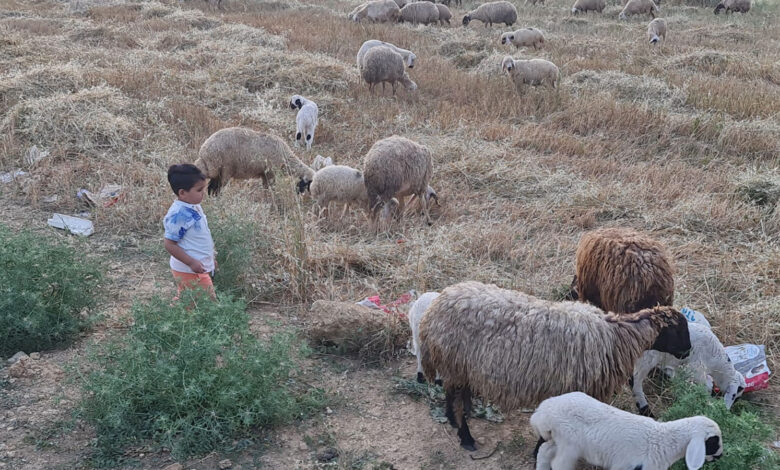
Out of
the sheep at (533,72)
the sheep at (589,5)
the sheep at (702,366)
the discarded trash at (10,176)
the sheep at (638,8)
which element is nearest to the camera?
the sheep at (702,366)

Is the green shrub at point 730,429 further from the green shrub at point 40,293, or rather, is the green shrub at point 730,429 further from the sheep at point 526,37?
the sheep at point 526,37

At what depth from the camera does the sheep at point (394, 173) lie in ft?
25.1

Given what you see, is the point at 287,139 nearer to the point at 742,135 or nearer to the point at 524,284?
the point at 524,284

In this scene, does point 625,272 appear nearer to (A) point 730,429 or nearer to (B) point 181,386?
(A) point 730,429

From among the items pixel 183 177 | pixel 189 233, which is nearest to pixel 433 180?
pixel 189 233

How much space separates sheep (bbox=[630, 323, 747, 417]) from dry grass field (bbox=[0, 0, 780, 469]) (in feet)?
1.18

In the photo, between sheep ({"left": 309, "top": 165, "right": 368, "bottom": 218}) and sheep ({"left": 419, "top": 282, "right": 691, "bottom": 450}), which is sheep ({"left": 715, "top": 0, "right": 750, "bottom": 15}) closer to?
sheep ({"left": 309, "top": 165, "right": 368, "bottom": 218})

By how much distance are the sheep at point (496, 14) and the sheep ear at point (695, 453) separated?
22474 mm

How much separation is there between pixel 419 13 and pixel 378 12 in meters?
1.67

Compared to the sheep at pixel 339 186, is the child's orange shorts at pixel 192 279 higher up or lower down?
higher up

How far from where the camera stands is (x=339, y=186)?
7875 millimetres

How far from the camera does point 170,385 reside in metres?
3.91

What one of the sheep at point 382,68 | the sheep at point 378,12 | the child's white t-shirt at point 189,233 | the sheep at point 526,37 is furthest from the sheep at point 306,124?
the sheep at point 378,12

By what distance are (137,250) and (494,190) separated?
4136 millimetres
